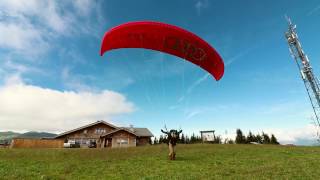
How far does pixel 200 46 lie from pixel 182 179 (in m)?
8.91

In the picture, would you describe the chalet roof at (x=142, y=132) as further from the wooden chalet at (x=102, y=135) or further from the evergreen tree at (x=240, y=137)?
the evergreen tree at (x=240, y=137)

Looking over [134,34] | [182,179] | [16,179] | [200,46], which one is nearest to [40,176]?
[16,179]

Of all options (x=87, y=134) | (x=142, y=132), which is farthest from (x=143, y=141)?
(x=87, y=134)

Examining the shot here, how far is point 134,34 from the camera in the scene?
1605 cm

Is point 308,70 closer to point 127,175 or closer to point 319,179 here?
point 319,179

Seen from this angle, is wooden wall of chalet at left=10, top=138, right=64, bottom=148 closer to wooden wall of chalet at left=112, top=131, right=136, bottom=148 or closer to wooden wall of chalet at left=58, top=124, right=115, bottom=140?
wooden wall of chalet at left=58, top=124, right=115, bottom=140

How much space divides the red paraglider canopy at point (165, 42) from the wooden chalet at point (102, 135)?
32.3m

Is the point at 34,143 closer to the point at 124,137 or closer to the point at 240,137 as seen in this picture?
the point at 124,137

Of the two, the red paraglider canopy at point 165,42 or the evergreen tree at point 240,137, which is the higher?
the red paraglider canopy at point 165,42

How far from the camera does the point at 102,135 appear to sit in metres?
46.8

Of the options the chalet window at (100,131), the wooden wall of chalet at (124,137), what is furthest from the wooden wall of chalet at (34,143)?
the wooden wall of chalet at (124,137)

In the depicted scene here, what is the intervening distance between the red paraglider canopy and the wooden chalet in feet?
106

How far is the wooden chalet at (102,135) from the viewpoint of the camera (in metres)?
46.8

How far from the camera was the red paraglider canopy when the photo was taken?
15547mm
